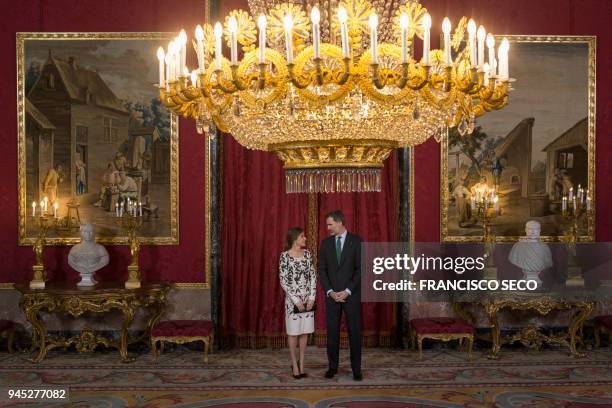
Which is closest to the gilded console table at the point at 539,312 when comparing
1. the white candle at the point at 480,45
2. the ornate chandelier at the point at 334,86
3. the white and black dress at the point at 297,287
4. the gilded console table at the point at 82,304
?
the white and black dress at the point at 297,287

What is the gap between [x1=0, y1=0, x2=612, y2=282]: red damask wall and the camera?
7332 millimetres

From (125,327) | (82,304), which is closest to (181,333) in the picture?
(125,327)

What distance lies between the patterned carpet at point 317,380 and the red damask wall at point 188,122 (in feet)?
3.12

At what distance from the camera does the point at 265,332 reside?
749cm

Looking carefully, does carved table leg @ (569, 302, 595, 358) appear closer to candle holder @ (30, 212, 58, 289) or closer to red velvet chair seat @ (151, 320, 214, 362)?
red velvet chair seat @ (151, 320, 214, 362)

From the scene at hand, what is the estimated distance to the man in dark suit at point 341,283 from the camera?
19.7 feet

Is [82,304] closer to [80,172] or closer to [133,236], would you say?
[133,236]

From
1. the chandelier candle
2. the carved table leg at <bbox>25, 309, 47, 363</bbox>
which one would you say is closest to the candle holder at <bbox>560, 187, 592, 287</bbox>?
the carved table leg at <bbox>25, 309, 47, 363</bbox>

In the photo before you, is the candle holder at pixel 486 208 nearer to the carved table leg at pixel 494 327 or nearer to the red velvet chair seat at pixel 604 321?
the carved table leg at pixel 494 327

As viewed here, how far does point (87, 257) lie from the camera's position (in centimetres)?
695

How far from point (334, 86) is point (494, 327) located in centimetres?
478

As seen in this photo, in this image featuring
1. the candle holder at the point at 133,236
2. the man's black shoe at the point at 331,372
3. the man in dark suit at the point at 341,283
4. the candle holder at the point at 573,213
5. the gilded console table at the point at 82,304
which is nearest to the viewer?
the man in dark suit at the point at 341,283

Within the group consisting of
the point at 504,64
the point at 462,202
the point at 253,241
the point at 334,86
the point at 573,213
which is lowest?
the point at 253,241

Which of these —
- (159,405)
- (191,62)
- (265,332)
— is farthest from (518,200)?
(159,405)
